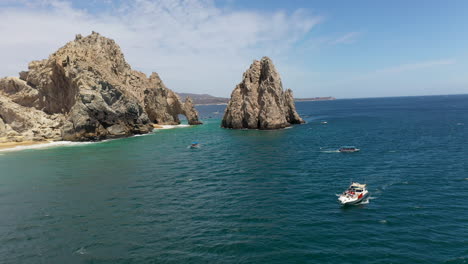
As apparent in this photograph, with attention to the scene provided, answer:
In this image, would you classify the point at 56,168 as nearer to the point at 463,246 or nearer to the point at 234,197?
the point at 234,197

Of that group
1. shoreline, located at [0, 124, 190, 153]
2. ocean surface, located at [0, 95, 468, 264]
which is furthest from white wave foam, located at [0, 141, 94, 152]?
ocean surface, located at [0, 95, 468, 264]

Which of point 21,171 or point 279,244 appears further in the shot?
point 21,171

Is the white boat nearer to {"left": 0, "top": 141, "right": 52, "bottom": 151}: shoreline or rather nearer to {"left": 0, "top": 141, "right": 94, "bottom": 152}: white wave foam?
{"left": 0, "top": 141, "right": 94, "bottom": 152}: white wave foam

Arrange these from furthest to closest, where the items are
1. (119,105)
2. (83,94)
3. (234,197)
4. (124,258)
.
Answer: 1. (119,105)
2. (83,94)
3. (234,197)
4. (124,258)

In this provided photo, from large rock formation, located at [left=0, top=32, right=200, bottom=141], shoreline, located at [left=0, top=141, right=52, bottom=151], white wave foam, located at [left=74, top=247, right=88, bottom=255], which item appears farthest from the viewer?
large rock formation, located at [left=0, top=32, right=200, bottom=141]

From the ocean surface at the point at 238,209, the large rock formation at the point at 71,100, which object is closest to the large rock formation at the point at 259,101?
the large rock formation at the point at 71,100

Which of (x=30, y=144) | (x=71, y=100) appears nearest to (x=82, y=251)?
(x=30, y=144)

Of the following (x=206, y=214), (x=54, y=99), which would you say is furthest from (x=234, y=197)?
(x=54, y=99)
